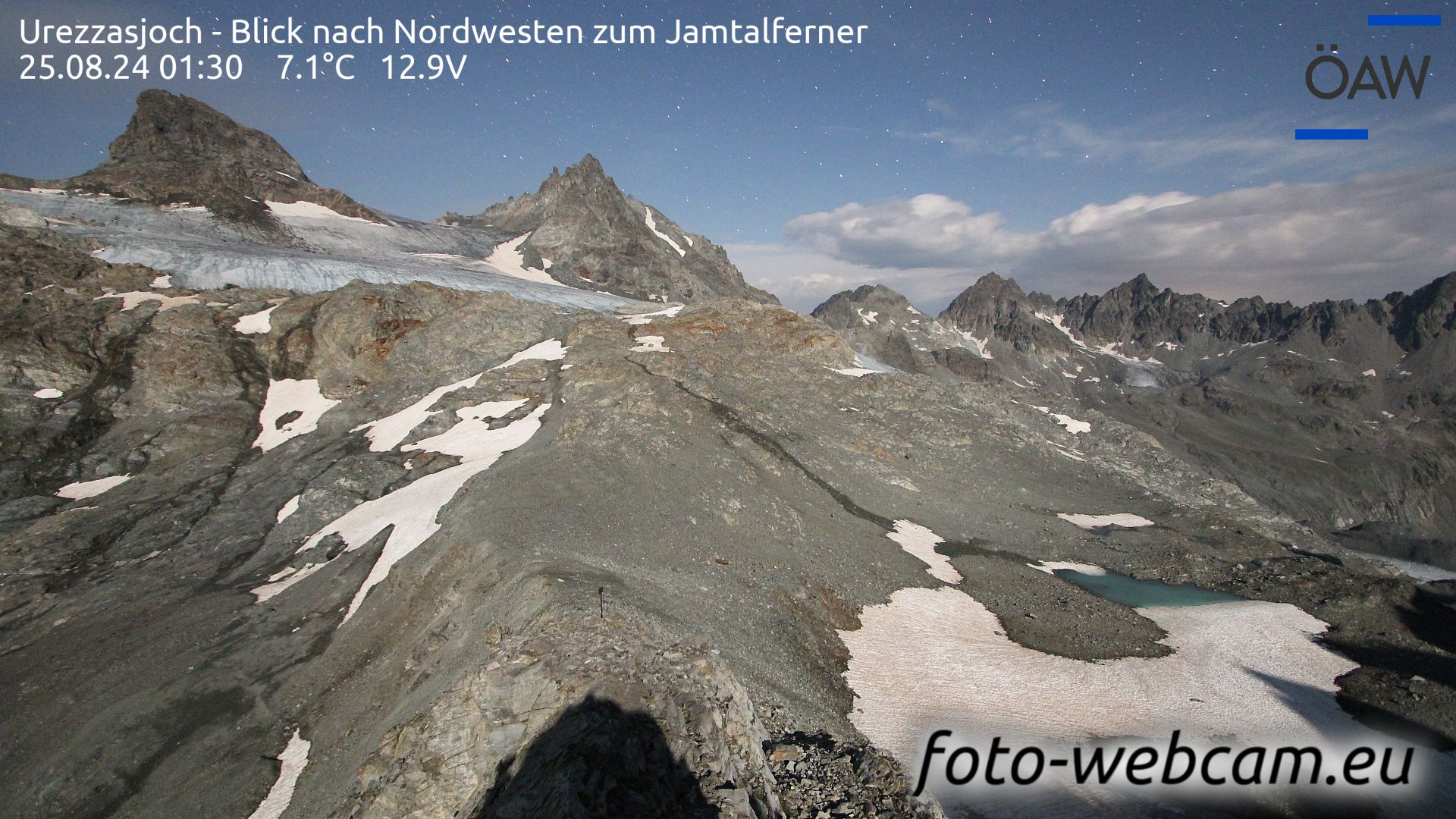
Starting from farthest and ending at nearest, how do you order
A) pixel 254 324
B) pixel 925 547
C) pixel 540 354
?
pixel 254 324, pixel 540 354, pixel 925 547

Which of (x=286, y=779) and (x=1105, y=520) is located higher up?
(x=286, y=779)

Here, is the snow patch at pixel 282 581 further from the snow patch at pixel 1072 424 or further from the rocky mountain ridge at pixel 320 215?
the snow patch at pixel 1072 424

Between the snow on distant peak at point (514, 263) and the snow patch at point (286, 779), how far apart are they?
91.7m

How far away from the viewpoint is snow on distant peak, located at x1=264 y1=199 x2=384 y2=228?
97.0m

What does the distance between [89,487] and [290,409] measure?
1444 cm

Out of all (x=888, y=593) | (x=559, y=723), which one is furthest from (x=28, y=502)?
(x=888, y=593)

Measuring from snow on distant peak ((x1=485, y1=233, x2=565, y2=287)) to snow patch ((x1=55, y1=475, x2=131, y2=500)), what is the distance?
66220 millimetres

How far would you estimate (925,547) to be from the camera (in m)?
43.0

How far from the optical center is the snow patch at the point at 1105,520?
52562 millimetres

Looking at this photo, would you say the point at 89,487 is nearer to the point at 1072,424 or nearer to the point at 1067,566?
the point at 1067,566

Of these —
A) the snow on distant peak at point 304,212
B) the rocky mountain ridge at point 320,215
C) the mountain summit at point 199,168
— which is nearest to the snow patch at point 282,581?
the rocky mountain ridge at point 320,215

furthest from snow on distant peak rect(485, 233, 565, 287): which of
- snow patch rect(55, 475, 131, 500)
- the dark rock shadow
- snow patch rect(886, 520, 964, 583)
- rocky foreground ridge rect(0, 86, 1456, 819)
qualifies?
the dark rock shadow

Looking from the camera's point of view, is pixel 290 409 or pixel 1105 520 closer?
pixel 1105 520

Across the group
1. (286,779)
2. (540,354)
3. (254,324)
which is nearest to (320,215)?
(254,324)
